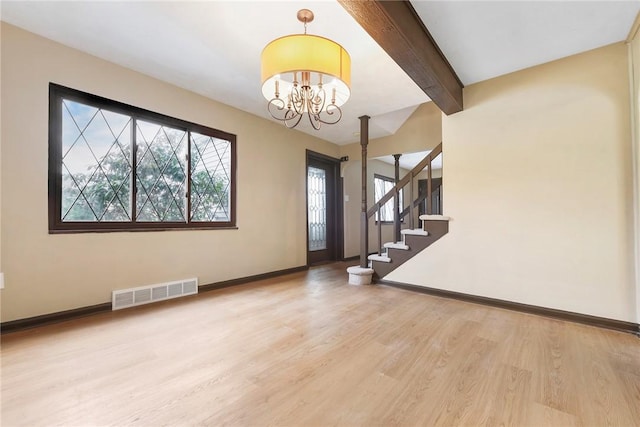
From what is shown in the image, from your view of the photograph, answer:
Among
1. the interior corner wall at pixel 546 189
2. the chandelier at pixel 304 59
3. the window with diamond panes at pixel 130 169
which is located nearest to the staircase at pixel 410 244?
the interior corner wall at pixel 546 189

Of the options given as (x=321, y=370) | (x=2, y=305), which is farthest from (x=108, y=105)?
(x=321, y=370)

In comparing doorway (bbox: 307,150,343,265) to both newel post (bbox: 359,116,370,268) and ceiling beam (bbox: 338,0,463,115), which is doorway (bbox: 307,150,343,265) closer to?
newel post (bbox: 359,116,370,268)

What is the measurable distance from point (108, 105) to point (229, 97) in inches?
52.8

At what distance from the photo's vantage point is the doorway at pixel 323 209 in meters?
5.36

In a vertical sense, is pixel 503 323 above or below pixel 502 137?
below

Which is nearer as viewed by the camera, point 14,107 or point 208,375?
point 208,375

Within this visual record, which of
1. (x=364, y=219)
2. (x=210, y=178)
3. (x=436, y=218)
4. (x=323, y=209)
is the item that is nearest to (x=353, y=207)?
(x=323, y=209)

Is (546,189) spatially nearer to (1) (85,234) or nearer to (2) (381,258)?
(2) (381,258)

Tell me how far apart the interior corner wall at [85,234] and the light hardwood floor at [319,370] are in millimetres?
415

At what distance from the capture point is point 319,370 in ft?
5.56

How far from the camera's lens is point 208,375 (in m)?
1.63

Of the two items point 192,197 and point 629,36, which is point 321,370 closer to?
point 192,197

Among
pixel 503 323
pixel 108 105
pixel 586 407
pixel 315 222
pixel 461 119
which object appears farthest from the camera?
pixel 315 222

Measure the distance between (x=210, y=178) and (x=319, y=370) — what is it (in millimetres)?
2910
